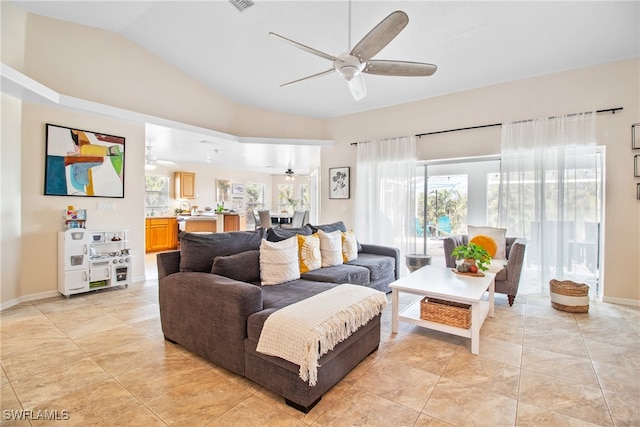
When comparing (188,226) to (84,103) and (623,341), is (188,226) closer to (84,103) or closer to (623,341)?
(84,103)

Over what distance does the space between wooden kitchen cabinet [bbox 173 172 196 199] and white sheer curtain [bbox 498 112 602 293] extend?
758 centimetres

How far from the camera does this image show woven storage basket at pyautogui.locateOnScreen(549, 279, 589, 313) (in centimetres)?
316

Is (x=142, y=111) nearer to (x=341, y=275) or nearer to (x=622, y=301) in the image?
(x=341, y=275)

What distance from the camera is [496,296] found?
3877 millimetres

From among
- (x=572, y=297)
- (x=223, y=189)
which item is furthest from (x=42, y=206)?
(x=572, y=297)

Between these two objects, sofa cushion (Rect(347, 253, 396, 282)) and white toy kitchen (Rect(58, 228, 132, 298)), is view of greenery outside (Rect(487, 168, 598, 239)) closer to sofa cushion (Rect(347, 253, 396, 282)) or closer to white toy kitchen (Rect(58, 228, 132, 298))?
sofa cushion (Rect(347, 253, 396, 282))

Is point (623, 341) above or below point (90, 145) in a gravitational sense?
below

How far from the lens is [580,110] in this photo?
12.2 ft

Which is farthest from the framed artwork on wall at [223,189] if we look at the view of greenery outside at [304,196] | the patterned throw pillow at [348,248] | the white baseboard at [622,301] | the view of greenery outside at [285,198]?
the white baseboard at [622,301]

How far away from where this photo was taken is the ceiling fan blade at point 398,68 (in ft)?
8.00

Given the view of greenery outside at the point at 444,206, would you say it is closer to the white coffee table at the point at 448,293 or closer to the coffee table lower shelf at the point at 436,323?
the white coffee table at the point at 448,293

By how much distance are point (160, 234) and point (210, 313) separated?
20.7ft

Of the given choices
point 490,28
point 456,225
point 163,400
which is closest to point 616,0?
point 490,28

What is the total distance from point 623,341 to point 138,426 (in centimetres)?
369
